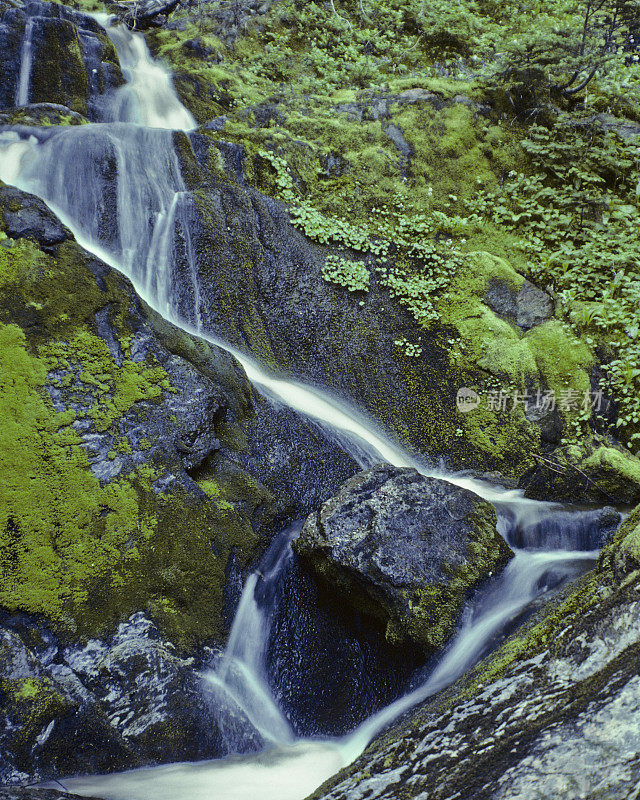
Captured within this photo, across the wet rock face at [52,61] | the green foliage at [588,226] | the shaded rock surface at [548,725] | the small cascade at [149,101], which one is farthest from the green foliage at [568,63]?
the shaded rock surface at [548,725]

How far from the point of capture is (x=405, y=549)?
383 centimetres

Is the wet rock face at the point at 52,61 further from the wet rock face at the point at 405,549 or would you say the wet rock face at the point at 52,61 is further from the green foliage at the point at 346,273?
the wet rock face at the point at 405,549

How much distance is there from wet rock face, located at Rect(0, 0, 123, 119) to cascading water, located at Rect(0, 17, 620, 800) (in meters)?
0.18

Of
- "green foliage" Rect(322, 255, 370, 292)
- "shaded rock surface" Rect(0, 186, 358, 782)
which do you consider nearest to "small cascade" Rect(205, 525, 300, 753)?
"shaded rock surface" Rect(0, 186, 358, 782)

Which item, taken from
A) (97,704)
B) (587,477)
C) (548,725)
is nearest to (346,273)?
(587,477)

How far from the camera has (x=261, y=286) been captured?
21.7 ft

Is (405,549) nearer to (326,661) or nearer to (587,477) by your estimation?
(326,661)

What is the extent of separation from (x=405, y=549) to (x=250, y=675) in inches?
55.1

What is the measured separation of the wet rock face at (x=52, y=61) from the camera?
803 centimetres

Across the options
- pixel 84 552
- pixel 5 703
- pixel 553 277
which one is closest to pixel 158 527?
pixel 84 552

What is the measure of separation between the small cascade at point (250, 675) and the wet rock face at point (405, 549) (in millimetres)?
389

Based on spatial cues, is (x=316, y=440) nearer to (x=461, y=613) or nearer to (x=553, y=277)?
(x=461, y=613)

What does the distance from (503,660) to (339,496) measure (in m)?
2.00

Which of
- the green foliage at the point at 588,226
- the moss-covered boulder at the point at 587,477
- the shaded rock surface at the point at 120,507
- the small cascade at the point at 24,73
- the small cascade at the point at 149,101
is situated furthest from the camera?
the small cascade at the point at 149,101
